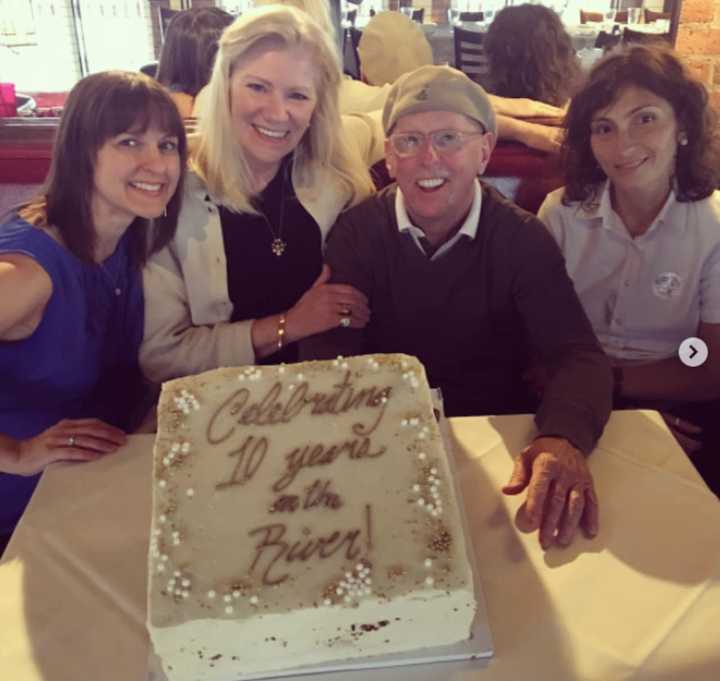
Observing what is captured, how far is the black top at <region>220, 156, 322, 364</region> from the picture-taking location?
173 cm

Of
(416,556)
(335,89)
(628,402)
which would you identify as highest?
(335,89)

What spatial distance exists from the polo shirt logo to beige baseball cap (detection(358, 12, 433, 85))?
1.76 m

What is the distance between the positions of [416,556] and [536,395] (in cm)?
109

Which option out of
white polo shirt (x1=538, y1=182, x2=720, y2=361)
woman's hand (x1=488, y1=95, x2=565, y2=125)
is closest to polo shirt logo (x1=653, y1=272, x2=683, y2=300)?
white polo shirt (x1=538, y1=182, x2=720, y2=361)

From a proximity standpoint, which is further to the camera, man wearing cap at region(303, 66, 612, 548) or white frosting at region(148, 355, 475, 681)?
man wearing cap at region(303, 66, 612, 548)

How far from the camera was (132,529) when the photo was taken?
1009mm

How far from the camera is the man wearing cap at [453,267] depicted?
150cm

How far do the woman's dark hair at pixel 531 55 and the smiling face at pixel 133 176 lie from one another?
1663 millimetres

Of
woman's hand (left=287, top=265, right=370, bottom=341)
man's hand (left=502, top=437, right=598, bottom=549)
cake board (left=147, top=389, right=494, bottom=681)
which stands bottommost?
cake board (left=147, top=389, right=494, bottom=681)

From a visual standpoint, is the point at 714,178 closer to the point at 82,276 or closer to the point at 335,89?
the point at 335,89

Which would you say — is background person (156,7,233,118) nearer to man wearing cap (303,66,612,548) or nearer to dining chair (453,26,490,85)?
man wearing cap (303,66,612,548)

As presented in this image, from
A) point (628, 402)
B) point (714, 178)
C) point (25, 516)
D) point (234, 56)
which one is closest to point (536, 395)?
point (628, 402)

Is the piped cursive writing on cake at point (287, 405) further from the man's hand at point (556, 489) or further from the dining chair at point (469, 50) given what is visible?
the dining chair at point (469, 50)

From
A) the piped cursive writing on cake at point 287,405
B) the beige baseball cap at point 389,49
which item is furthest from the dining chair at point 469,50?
the piped cursive writing on cake at point 287,405
